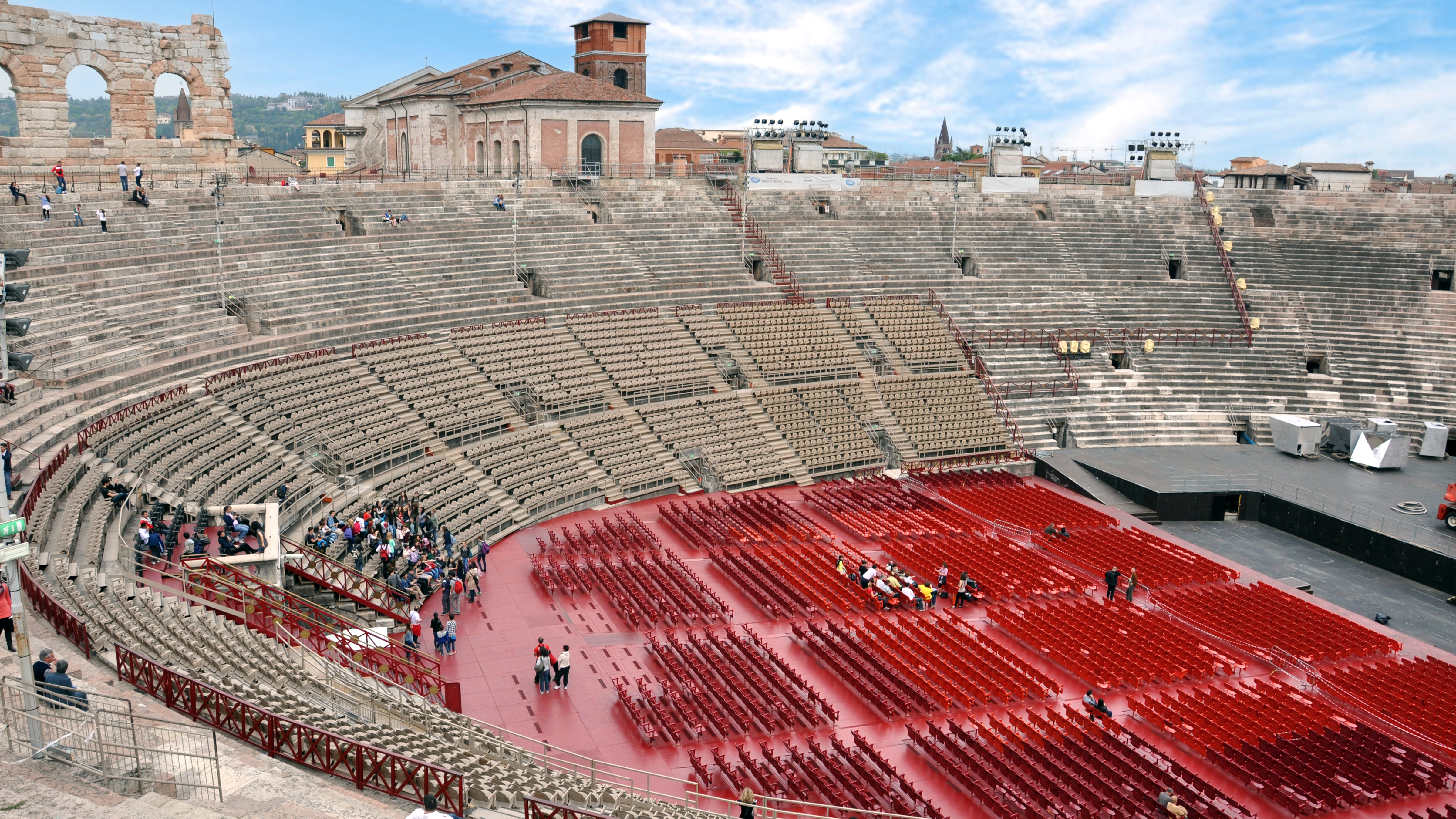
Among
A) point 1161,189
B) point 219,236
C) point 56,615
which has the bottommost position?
point 56,615

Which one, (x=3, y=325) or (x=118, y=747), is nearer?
(x=118, y=747)

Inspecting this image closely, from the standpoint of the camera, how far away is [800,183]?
51469 mm

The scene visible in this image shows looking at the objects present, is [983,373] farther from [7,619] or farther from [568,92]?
[7,619]

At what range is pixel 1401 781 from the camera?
738 inches

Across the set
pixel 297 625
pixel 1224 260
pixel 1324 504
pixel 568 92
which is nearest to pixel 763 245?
pixel 568 92

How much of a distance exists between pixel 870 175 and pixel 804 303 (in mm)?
14387

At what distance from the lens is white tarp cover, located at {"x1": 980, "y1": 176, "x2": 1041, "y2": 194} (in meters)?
53.0

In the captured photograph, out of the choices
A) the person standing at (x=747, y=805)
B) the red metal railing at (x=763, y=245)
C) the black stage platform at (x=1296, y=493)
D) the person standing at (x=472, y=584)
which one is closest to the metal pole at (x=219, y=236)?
the person standing at (x=472, y=584)

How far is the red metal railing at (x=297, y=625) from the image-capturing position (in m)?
18.5

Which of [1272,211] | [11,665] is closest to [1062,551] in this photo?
[11,665]

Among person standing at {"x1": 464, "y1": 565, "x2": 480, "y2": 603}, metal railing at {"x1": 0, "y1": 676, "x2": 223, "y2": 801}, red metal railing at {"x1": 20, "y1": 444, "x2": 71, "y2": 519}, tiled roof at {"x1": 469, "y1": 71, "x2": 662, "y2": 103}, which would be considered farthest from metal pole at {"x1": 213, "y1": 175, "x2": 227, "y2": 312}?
metal railing at {"x1": 0, "y1": 676, "x2": 223, "y2": 801}

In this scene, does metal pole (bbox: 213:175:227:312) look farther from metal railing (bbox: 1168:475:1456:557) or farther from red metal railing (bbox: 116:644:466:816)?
metal railing (bbox: 1168:475:1456:557)

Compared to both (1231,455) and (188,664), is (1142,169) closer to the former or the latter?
(1231,455)

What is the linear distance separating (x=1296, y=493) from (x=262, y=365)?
1236 inches
